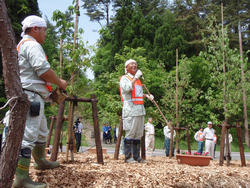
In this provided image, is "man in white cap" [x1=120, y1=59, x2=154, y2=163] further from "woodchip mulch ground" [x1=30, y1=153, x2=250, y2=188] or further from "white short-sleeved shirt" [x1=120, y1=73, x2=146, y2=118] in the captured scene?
"woodchip mulch ground" [x1=30, y1=153, x2=250, y2=188]

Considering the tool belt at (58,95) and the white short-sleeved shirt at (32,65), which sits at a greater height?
the white short-sleeved shirt at (32,65)

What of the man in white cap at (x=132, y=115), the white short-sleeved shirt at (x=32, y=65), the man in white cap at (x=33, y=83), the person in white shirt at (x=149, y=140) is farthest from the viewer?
the person in white shirt at (x=149, y=140)

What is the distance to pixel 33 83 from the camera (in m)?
2.93

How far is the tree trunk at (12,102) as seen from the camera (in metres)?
2.12

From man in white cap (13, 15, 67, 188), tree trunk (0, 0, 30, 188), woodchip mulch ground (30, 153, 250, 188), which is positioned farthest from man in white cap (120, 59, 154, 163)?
tree trunk (0, 0, 30, 188)

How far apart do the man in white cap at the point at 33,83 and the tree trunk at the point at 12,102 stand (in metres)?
0.50

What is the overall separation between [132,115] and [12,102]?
3.09 metres

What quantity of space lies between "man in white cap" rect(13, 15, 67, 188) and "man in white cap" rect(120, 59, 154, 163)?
6.84 ft

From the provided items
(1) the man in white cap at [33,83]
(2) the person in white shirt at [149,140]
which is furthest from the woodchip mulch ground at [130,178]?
(2) the person in white shirt at [149,140]

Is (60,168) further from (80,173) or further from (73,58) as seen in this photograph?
(73,58)

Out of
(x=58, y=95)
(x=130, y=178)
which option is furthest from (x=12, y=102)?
(x=130, y=178)

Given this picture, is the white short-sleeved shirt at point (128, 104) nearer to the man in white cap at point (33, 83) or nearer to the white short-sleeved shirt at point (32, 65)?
the man in white cap at point (33, 83)

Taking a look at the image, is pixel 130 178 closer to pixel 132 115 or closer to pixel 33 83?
pixel 33 83

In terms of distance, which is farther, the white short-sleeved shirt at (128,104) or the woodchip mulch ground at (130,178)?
the white short-sleeved shirt at (128,104)
